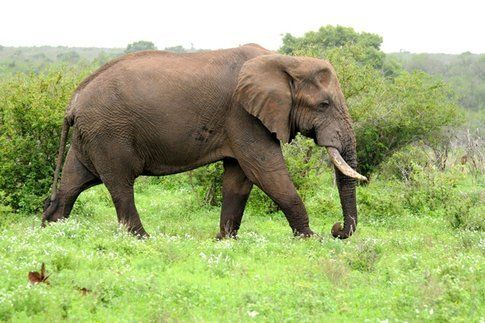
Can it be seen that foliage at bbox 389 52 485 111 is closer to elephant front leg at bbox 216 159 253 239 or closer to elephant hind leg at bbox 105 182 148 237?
elephant front leg at bbox 216 159 253 239

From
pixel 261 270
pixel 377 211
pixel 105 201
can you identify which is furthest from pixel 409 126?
pixel 261 270

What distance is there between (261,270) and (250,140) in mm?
2624

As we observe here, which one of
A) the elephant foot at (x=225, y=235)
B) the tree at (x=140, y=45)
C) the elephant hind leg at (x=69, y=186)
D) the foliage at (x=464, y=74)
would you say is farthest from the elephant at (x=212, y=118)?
the tree at (x=140, y=45)

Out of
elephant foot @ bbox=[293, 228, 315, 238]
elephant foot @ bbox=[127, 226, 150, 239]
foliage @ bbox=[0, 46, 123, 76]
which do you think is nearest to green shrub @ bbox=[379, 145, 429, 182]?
elephant foot @ bbox=[293, 228, 315, 238]

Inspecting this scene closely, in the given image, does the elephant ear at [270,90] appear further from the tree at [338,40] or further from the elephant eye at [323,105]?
the tree at [338,40]

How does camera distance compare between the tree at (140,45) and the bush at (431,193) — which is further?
the tree at (140,45)

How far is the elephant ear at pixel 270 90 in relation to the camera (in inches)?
449

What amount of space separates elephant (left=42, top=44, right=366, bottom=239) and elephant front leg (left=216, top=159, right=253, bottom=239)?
0.58 metres

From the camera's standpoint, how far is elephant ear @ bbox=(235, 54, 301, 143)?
37.4ft

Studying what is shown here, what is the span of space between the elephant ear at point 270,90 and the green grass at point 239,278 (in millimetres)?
1724

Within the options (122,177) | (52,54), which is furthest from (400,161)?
(52,54)

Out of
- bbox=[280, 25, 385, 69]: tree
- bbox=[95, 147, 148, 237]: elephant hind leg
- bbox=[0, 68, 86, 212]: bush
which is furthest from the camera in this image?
bbox=[280, 25, 385, 69]: tree

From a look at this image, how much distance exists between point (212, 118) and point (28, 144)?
17.4ft

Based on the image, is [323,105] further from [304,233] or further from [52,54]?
[52,54]
